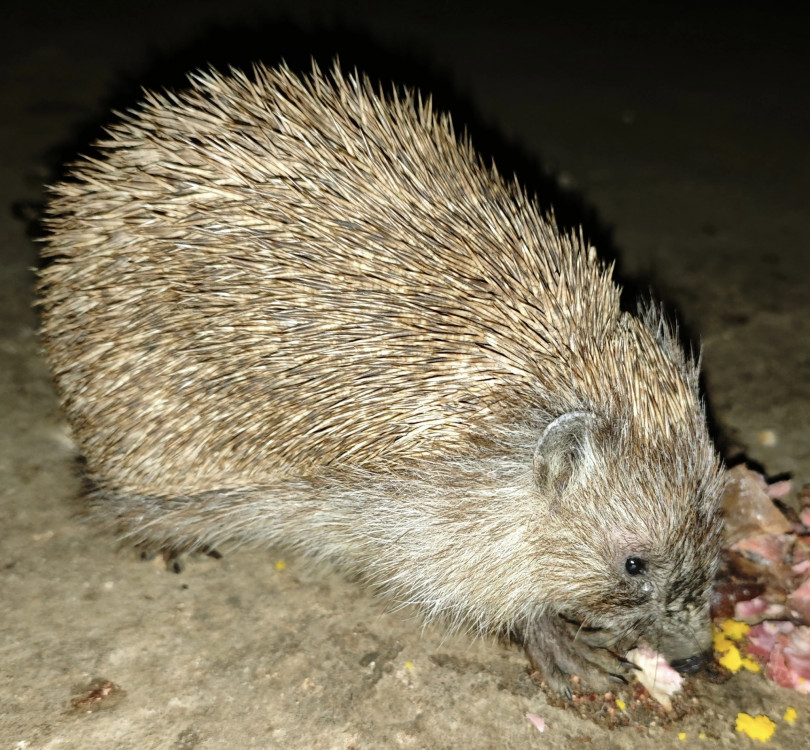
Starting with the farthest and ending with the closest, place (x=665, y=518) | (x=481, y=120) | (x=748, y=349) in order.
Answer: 1. (x=481, y=120)
2. (x=748, y=349)
3. (x=665, y=518)

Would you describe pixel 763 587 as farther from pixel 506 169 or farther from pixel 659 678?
pixel 506 169

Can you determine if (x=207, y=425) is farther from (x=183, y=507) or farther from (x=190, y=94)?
(x=190, y=94)

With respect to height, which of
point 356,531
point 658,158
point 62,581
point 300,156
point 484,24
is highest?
point 484,24

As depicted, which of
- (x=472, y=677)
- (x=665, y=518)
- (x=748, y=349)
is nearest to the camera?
(x=665, y=518)

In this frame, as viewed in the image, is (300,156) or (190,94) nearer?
(300,156)

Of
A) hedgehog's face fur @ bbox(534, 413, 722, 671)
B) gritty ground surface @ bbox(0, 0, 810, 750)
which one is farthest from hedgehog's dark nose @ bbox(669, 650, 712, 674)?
gritty ground surface @ bbox(0, 0, 810, 750)

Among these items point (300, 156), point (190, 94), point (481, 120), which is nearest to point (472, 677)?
point (300, 156)
